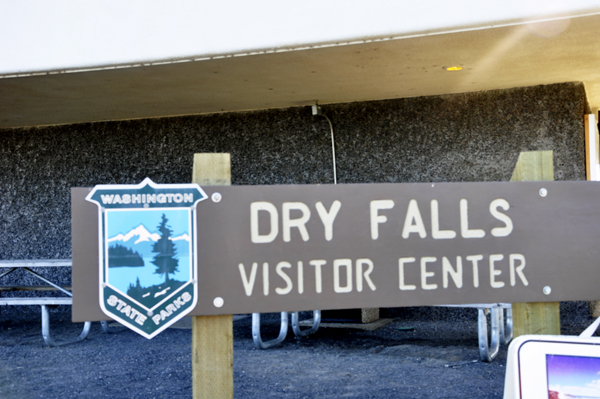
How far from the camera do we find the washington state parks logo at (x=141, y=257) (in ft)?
3.68

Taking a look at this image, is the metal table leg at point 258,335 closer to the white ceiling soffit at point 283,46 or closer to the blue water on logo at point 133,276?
the white ceiling soffit at point 283,46

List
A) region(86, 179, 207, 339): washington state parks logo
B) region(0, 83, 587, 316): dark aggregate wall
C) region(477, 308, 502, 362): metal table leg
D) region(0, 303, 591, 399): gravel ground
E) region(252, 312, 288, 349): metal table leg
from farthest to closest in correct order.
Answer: region(0, 83, 587, 316): dark aggregate wall → region(252, 312, 288, 349): metal table leg → region(477, 308, 502, 362): metal table leg → region(0, 303, 591, 399): gravel ground → region(86, 179, 207, 339): washington state parks logo

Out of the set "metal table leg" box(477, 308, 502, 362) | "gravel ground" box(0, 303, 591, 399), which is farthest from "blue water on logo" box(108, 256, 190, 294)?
"metal table leg" box(477, 308, 502, 362)

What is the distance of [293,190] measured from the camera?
1.22 metres

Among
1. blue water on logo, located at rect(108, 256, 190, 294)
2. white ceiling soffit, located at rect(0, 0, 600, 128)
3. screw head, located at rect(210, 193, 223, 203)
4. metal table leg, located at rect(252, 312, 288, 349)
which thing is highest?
white ceiling soffit, located at rect(0, 0, 600, 128)

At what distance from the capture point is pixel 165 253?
1135mm

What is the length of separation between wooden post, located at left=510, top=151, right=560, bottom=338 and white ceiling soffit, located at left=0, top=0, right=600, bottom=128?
75.5 inches

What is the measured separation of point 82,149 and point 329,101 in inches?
111

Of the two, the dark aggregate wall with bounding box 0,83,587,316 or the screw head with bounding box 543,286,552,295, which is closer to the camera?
the screw head with bounding box 543,286,552,295

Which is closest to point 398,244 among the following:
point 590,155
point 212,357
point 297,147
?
point 212,357

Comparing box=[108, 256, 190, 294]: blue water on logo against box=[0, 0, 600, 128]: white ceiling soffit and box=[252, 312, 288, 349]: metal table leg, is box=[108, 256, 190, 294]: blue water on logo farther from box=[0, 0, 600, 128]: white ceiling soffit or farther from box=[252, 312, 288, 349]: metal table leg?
box=[252, 312, 288, 349]: metal table leg

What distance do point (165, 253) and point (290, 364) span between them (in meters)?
2.48

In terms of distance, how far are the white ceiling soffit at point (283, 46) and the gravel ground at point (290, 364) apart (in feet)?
6.30

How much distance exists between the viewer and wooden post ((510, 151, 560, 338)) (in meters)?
1.26
